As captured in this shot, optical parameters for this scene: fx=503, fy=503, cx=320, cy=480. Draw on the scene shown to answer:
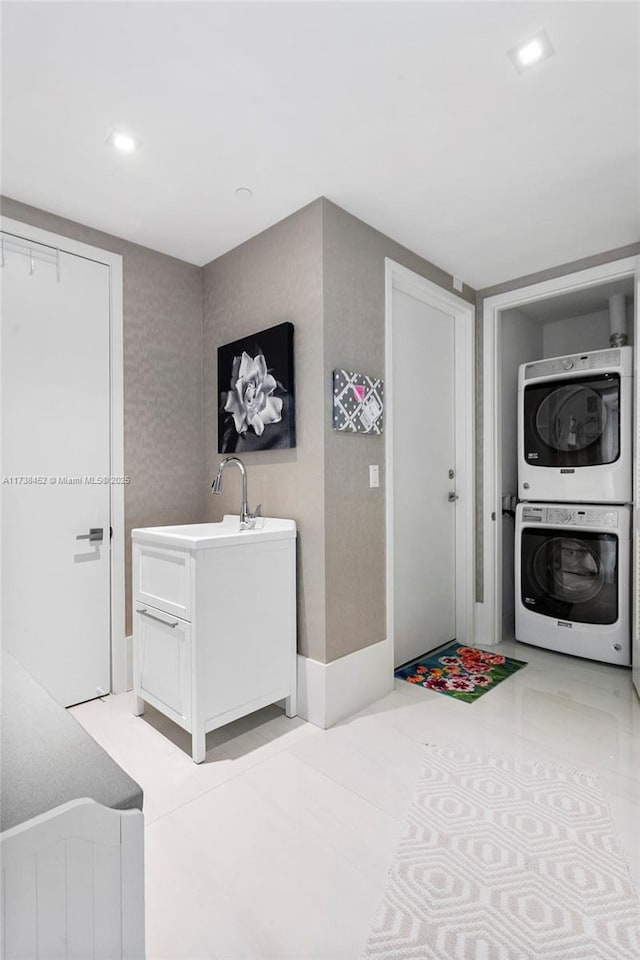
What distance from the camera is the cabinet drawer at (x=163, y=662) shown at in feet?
6.57

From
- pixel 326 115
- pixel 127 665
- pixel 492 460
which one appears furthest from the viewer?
pixel 492 460

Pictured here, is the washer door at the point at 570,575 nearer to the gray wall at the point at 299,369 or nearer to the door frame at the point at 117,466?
the gray wall at the point at 299,369

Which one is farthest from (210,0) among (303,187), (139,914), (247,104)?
(139,914)

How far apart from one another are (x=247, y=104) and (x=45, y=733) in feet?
6.19

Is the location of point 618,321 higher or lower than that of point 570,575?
higher

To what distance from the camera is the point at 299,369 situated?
2.36 meters

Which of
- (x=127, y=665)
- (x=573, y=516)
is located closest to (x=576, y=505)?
(x=573, y=516)

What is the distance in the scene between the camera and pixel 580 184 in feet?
7.13

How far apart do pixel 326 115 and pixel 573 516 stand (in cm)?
248

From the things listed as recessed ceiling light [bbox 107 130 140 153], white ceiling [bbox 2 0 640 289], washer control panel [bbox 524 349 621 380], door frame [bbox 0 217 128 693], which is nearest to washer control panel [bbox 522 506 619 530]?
washer control panel [bbox 524 349 621 380]

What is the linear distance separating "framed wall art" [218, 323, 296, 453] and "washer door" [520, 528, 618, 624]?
1849 mm

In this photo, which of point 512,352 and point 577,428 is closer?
point 577,428

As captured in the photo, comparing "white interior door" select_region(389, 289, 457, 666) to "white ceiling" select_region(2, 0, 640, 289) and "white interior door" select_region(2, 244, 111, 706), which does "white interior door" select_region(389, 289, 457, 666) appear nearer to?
"white ceiling" select_region(2, 0, 640, 289)

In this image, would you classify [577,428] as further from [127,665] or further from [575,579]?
[127,665]
